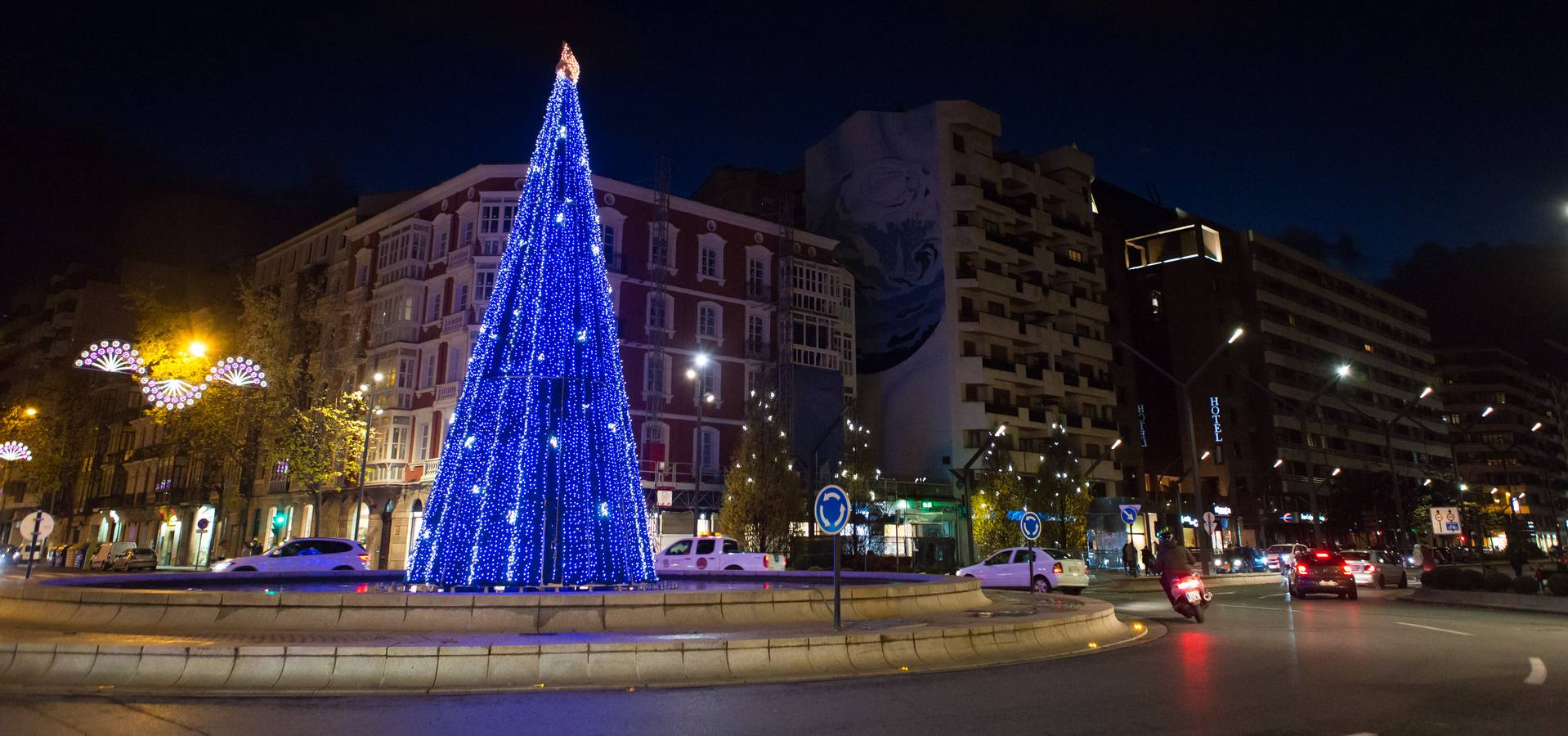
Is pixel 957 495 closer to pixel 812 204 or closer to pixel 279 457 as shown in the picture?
pixel 812 204

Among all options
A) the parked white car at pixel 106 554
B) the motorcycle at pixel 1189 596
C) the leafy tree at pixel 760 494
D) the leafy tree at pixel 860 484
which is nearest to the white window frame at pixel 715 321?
the leafy tree at pixel 760 494

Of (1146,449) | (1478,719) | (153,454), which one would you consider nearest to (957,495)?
(1146,449)

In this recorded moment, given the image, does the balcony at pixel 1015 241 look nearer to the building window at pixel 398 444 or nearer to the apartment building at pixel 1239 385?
the apartment building at pixel 1239 385

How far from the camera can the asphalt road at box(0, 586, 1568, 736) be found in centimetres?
729

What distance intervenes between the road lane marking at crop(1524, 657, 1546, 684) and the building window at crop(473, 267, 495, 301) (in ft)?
125

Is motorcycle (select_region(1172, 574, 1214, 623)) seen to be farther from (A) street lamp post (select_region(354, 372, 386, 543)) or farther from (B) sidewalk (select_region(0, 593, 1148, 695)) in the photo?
(A) street lamp post (select_region(354, 372, 386, 543))

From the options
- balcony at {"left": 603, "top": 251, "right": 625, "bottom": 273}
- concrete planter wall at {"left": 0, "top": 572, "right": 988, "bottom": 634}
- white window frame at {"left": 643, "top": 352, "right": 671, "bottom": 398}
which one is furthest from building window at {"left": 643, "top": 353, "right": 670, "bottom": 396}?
concrete planter wall at {"left": 0, "top": 572, "right": 988, "bottom": 634}

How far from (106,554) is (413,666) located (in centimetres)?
4653

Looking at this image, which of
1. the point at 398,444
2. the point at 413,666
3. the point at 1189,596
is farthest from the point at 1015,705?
the point at 398,444

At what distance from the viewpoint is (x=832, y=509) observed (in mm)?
12109

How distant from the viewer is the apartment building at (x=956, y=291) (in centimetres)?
5525

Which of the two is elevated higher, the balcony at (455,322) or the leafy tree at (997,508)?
the balcony at (455,322)

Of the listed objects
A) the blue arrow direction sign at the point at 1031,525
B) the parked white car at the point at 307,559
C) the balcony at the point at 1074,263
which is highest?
the balcony at the point at 1074,263

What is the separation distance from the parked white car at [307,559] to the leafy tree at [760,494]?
1527 cm
